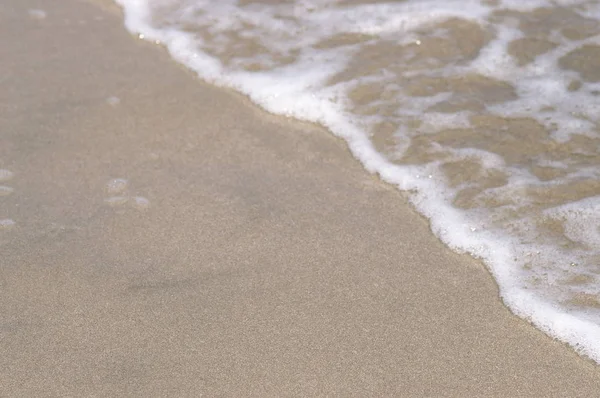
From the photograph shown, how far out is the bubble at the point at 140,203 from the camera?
2619 millimetres

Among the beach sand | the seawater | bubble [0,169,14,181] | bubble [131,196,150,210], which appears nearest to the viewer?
the beach sand

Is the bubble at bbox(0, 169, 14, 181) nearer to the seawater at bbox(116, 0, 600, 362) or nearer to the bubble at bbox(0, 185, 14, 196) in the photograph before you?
the bubble at bbox(0, 185, 14, 196)

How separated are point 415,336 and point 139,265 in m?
0.83

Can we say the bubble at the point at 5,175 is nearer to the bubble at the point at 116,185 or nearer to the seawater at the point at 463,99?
the bubble at the point at 116,185

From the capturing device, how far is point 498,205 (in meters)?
2.66

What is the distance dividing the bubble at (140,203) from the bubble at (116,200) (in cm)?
3

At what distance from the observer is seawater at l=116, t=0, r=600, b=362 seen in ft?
8.06

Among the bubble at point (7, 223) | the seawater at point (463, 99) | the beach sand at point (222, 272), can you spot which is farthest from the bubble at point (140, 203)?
the seawater at point (463, 99)

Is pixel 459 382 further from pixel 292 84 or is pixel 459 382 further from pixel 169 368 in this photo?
pixel 292 84

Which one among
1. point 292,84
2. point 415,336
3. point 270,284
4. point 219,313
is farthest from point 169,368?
point 292,84

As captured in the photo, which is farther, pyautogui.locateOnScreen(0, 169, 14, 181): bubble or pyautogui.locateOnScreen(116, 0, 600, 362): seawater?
pyautogui.locateOnScreen(0, 169, 14, 181): bubble

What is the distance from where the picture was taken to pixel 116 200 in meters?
2.65

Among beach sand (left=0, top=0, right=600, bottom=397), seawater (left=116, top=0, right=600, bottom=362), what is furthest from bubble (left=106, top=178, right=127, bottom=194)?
seawater (left=116, top=0, right=600, bottom=362)

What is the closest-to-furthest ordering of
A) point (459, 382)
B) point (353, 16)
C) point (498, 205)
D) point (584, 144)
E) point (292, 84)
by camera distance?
point (459, 382) < point (498, 205) < point (584, 144) < point (292, 84) < point (353, 16)
